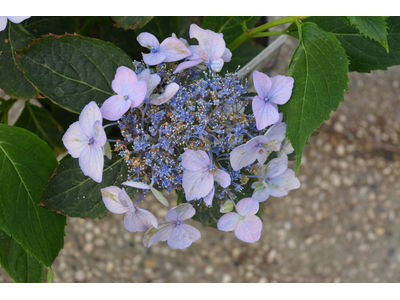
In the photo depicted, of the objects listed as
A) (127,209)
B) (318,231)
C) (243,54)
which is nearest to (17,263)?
(127,209)

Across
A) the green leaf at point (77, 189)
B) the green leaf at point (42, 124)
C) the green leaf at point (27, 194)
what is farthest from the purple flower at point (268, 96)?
the green leaf at point (42, 124)

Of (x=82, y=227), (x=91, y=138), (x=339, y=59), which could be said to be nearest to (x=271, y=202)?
(x=82, y=227)

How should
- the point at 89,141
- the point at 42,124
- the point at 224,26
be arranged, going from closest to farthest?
the point at 89,141 < the point at 224,26 < the point at 42,124

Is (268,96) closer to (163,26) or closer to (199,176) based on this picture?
(199,176)

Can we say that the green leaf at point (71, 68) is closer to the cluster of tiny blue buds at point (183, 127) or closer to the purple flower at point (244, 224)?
the cluster of tiny blue buds at point (183, 127)

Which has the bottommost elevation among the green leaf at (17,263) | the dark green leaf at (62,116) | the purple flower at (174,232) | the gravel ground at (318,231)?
the gravel ground at (318,231)

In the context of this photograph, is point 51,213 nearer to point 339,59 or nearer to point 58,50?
point 58,50

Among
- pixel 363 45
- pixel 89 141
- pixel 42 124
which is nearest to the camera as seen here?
pixel 89 141
